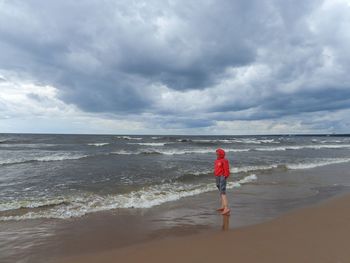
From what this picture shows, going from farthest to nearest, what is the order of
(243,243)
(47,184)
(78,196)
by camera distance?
1. (47,184)
2. (78,196)
3. (243,243)

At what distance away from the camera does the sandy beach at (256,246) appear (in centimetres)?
506

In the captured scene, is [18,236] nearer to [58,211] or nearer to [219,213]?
[58,211]

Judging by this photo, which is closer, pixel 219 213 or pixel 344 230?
pixel 344 230

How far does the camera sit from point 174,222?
7.54 m

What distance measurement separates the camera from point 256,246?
5543mm

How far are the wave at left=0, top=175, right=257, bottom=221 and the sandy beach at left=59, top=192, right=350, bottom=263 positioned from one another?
3294 millimetres

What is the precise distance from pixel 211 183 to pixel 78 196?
5.64 m

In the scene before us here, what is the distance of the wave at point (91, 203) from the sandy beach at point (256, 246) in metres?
3.29

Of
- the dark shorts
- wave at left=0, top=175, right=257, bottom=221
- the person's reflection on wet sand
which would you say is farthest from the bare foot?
wave at left=0, top=175, right=257, bottom=221

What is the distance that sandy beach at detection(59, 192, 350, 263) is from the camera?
199 inches

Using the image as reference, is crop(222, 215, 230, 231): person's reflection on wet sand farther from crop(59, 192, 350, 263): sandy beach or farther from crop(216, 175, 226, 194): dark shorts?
crop(216, 175, 226, 194): dark shorts

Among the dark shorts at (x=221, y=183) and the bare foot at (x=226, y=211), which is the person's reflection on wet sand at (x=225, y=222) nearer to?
the bare foot at (x=226, y=211)

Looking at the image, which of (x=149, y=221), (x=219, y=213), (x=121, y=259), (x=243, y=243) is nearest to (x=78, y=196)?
(x=149, y=221)

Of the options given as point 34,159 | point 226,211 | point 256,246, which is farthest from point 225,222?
point 34,159
